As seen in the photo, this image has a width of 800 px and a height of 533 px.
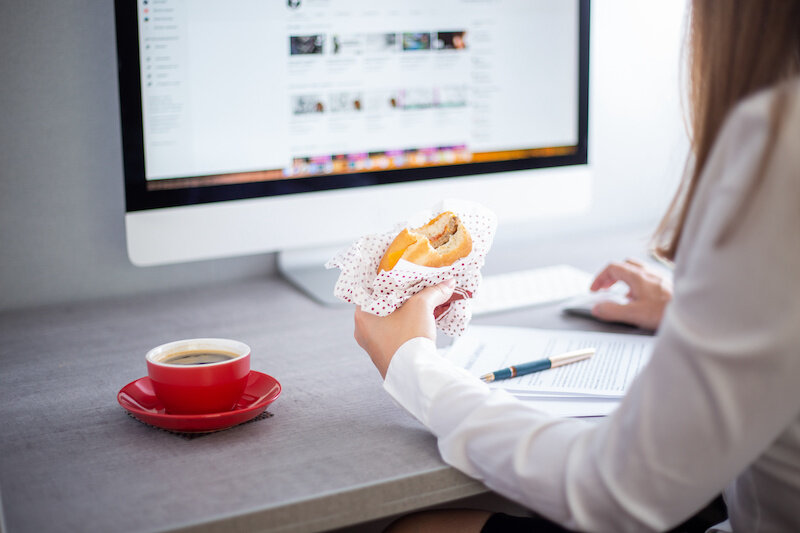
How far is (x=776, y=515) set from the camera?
2.11ft

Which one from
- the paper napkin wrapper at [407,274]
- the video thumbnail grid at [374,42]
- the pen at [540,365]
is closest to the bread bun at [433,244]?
the paper napkin wrapper at [407,274]

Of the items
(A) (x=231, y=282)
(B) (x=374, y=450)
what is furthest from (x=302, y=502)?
(A) (x=231, y=282)

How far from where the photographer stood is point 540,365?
844mm

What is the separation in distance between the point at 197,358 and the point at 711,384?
452 millimetres

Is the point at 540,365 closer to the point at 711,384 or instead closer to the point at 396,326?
the point at 396,326

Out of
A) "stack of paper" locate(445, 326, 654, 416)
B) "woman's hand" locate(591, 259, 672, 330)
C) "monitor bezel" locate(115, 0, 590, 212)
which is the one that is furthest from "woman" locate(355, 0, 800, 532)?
"monitor bezel" locate(115, 0, 590, 212)

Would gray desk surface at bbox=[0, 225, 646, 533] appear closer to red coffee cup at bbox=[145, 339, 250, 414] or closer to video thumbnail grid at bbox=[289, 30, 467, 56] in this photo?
red coffee cup at bbox=[145, 339, 250, 414]

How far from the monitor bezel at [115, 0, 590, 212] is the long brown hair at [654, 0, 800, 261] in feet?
1.89

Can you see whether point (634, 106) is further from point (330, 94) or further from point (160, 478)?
point (160, 478)

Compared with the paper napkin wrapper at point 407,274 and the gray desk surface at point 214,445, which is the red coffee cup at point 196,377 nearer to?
the gray desk surface at point 214,445

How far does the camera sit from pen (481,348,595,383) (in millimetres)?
Answer: 812

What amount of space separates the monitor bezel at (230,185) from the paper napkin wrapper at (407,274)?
25 cm

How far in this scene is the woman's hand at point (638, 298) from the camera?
3.31 ft

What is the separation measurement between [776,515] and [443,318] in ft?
1.20
